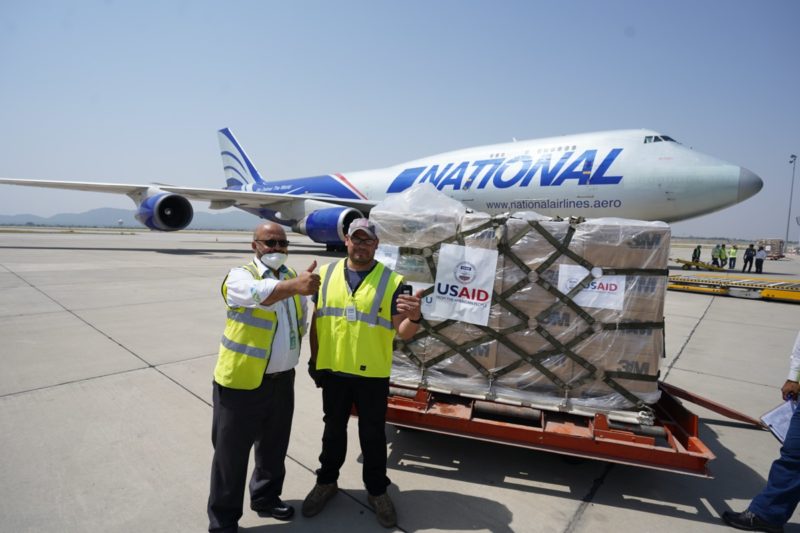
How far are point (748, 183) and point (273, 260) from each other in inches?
590

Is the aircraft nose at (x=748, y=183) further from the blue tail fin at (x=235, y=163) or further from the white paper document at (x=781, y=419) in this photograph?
the blue tail fin at (x=235, y=163)

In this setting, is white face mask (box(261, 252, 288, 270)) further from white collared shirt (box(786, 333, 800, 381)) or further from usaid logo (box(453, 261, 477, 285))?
white collared shirt (box(786, 333, 800, 381))

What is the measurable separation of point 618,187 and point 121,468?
44.7 ft

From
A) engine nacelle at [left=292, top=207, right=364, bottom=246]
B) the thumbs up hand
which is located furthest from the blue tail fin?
the thumbs up hand

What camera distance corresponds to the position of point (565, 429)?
297cm

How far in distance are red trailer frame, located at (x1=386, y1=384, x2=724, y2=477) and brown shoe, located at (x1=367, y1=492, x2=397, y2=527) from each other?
27.0 inches

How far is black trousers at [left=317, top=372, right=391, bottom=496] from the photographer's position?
101 inches

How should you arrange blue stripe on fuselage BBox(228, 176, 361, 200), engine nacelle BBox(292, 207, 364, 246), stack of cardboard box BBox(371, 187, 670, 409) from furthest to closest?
1. blue stripe on fuselage BBox(228, 176, 361, 200)
2. engine nacelle BBox(292, 207, 364, 246)
3. stack of cardboard box BBox(371, 187, 670, 409)

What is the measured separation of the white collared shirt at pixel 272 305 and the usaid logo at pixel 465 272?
136 centimetres

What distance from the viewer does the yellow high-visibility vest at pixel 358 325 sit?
99.6 inches

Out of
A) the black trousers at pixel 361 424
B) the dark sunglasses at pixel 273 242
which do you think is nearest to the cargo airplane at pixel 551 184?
the black trousers at pixel 361 424

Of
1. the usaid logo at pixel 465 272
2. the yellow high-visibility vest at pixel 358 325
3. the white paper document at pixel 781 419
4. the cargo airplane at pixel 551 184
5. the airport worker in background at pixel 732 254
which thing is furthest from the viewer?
the airport worker in background at pixel 732 254

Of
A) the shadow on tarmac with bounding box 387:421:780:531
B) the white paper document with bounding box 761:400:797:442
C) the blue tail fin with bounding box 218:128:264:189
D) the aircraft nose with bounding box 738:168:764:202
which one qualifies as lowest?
the shadow on tarmac with bounding box 387:421:780:531

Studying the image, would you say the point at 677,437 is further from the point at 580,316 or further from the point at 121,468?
the point at 121,468
